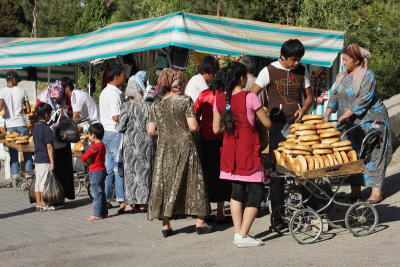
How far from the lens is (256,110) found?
242 inches

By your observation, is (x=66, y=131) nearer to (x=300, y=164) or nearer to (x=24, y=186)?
(x=24, y=186)

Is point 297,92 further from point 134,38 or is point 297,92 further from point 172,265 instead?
point 134,38

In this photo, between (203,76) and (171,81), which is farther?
(203,76)

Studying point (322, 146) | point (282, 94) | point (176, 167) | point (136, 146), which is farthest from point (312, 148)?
point (136, 146)

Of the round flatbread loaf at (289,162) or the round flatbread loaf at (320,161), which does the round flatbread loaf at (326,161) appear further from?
the round flatbread loaf at (289,162)

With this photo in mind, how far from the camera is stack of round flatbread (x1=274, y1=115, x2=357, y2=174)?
6.14 metres

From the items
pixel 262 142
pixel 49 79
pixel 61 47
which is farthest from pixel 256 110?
pixel 49 79

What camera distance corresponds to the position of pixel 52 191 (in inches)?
348

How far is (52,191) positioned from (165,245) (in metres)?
2.87

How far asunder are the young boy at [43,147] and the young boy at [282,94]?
133 inches

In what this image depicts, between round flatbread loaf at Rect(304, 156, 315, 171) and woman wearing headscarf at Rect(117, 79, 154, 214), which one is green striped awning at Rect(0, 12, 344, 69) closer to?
woman wearing headscarf at Rect(117, 79, 154, 214)

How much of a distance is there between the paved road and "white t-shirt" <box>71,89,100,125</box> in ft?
6.85

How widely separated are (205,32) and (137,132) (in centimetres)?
273

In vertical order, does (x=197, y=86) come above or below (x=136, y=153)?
above
